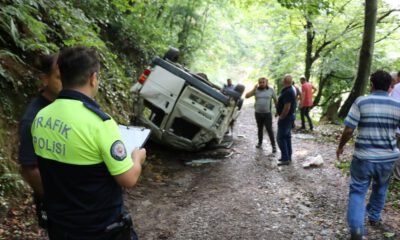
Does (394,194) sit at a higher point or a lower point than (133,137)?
lower

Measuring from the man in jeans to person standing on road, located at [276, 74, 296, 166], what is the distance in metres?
3.61

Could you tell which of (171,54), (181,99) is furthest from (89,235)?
(171,54)

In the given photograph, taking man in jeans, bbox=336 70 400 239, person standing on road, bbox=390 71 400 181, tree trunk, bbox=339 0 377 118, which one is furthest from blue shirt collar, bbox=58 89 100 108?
tree trunk, bbox=339 0 377 118

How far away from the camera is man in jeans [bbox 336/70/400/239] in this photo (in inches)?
176

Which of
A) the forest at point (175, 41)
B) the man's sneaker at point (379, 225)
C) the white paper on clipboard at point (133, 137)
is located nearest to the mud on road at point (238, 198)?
the man's sneaker at point (379, 225)

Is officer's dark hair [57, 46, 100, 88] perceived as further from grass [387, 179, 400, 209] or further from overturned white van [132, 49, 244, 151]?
overturned white van [132, 49, 244, 151]

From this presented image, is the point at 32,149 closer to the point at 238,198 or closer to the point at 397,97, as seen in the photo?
the point at 238,198

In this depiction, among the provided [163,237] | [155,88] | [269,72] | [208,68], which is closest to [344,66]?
[269,72]

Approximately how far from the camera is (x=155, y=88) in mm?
8070

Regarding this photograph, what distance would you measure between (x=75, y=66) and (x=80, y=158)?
0.55 meters

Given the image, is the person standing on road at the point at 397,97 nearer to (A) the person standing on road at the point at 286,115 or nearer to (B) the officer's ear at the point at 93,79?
(A) the person standing on road at the point at 286,115

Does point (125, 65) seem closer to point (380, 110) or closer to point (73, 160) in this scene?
point (380, 110)

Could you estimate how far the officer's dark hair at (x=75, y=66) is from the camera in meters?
2.15

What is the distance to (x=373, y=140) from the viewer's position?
4.48 metres
